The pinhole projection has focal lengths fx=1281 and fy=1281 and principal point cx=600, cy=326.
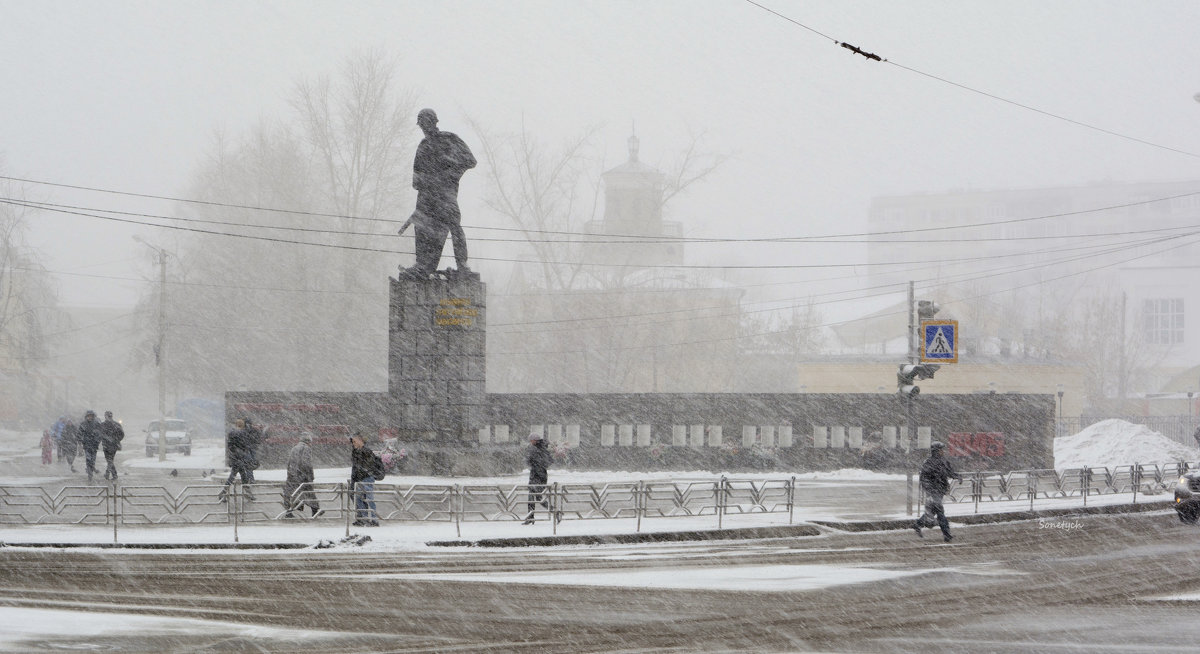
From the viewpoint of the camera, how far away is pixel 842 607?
12.2 m

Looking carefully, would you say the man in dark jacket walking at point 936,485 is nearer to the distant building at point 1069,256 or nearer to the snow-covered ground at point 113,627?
the snow-covered ground at point 113,627

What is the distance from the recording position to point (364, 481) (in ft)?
66.7

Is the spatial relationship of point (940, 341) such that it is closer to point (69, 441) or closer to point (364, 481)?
point (364, 481)

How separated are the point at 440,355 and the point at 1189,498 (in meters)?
16.2

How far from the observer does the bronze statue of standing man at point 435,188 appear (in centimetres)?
3056

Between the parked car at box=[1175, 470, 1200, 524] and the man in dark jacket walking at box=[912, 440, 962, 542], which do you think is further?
the parked car at box=[1175, 470, 1200, 524]

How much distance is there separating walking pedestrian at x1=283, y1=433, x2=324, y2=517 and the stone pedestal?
26.8ft

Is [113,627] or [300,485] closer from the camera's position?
[113,627]

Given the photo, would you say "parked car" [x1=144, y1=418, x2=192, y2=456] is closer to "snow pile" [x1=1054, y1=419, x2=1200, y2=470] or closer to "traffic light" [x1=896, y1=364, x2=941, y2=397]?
"snow pile" [x1=1054, y1=419, x2=1200, y2=470]

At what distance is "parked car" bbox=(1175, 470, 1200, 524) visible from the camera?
21750 mm

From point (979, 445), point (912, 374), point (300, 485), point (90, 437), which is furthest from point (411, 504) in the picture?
point (979, 445)

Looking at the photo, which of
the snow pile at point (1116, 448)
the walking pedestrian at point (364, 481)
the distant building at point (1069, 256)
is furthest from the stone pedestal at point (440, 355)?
the distant building at point (1069, 256)

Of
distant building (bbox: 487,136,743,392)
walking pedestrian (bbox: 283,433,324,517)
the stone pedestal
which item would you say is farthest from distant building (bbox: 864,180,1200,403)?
walking pedestrian (bbox: 283,433,324,517)

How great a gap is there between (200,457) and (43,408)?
150ft
